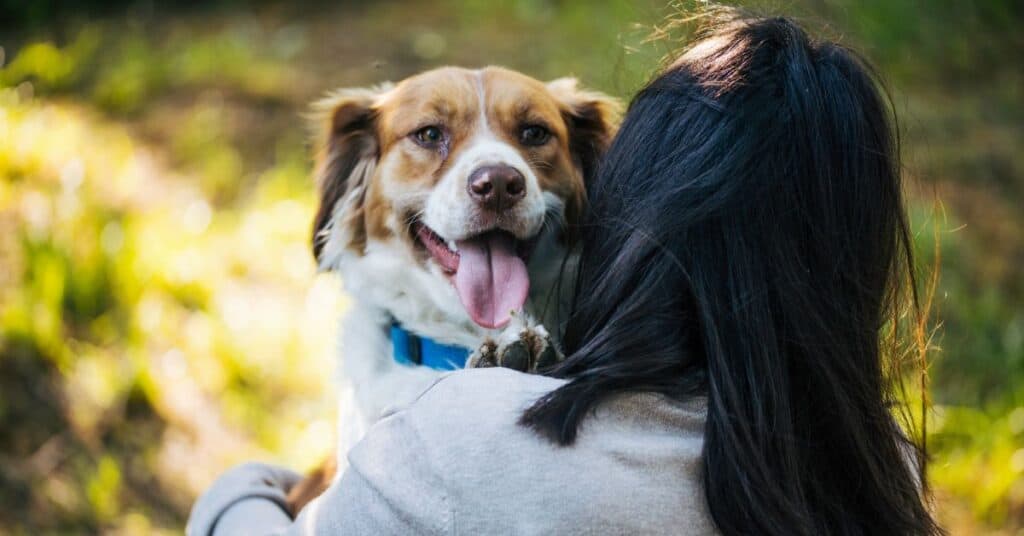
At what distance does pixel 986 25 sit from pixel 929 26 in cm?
37

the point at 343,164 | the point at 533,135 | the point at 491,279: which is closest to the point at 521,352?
the point at 491,279

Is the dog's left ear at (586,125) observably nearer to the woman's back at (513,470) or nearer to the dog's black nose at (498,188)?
the dog's black nose at (498,188)

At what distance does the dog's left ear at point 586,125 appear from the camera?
2.84 m

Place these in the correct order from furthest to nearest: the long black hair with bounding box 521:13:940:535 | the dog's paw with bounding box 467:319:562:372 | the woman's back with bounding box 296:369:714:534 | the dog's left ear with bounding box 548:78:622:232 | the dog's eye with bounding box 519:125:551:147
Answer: the dog's left ear with bounding box 548:78:622:232 < the dog's eye with bounding box 519:125:551:147 < the dog's paw with bounding box 467:319:562:372 < the long black hair with bounding box 521:13:940:535 < the woman's back with bounding box 296:369:714:534

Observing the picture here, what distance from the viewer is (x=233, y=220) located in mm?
5094

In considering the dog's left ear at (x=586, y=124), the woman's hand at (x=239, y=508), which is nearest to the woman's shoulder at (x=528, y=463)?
the woman's hand at (x=239, y=508)

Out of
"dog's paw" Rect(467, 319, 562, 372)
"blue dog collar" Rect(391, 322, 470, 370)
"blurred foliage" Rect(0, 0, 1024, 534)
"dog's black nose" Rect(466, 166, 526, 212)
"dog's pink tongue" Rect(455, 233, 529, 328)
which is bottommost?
"blurred foliage" Rect(0, 0, 1024, 534)

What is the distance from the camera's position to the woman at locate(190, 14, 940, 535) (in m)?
1.34

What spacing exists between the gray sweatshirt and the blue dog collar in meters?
0.98

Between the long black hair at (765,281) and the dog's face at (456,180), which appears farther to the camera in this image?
the dog's face at (456,180)

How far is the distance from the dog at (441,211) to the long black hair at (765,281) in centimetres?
62

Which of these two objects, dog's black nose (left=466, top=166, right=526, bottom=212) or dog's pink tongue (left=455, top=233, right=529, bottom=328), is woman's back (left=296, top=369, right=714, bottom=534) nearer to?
dog's pink tongue (left=455, top=233, right=529, bottom=328)

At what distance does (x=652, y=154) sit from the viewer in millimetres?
1672

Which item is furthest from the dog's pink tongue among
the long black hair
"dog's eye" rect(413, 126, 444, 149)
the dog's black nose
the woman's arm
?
the woman's arm
